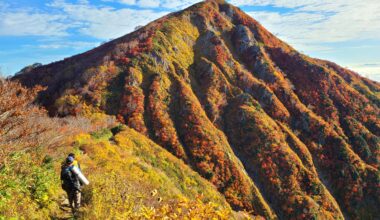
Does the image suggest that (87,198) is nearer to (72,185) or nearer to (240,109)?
(72,185)

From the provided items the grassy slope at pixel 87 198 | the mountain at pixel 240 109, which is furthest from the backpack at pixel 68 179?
the mountain at pixel 240 109

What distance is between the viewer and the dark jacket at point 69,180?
1275 centimetres

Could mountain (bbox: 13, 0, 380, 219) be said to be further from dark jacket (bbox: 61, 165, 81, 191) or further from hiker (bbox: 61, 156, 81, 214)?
dark jacket (bbox: 61, 165, 81, 191)

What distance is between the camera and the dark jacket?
12750 mm

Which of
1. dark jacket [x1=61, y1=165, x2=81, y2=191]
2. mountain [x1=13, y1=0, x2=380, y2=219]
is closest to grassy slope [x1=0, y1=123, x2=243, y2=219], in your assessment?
dark jacket [x1=61, y1=165, x2=81, y2=191]

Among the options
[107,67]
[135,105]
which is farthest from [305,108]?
[107,67]

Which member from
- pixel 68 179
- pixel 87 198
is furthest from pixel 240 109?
pixel 68 179

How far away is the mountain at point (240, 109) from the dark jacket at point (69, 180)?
48.3m

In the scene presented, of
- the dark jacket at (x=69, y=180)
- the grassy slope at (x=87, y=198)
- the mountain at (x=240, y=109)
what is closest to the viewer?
the grassy slope at (x=87, y=198)

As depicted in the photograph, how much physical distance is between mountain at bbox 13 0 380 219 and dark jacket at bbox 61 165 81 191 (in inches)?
1900

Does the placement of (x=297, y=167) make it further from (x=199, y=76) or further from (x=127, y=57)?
(x=127, y=57)

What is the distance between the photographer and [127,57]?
80.7m

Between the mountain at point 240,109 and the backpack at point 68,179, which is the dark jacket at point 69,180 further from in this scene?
the mountain at point 240,109

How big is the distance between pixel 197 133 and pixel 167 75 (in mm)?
19146
